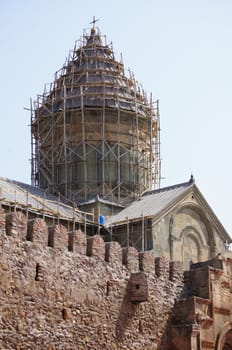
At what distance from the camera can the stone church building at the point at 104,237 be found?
71.4 feet

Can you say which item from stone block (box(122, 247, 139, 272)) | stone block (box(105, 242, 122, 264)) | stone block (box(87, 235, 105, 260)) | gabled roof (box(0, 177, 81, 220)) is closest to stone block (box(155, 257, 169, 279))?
stone block (box(122, 247, 139, 272))

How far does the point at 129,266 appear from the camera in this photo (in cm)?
2512

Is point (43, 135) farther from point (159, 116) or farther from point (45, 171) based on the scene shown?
point (159, 116)

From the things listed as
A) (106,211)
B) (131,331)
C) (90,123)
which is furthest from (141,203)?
(131,331)

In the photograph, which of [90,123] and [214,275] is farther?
[90,123]

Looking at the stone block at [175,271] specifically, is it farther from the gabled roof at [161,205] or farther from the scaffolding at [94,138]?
the scaffolding at [94,138]

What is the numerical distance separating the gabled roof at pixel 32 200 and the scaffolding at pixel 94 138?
2.48 meters

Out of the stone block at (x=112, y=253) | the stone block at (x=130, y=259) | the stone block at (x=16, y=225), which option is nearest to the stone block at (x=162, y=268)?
the stone block at (x=130, y=259)

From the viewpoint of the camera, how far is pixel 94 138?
38031mm

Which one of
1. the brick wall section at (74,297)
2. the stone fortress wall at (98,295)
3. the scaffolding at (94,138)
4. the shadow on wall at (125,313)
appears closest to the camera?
the brick wall section at (74,297)

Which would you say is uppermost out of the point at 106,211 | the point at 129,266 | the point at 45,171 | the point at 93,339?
the point at 45,171

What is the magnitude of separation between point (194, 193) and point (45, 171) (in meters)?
7.26

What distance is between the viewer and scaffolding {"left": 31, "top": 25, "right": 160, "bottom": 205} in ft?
124

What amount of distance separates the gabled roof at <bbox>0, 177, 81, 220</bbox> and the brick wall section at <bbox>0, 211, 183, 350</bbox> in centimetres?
562
